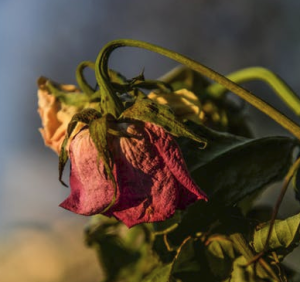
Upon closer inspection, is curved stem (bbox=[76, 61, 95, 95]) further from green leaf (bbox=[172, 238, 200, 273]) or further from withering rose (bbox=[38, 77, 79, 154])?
green leaf (bbox=[172, 238, 200, 273])

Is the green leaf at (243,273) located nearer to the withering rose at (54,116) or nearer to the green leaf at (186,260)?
the green leaf at (186,260)

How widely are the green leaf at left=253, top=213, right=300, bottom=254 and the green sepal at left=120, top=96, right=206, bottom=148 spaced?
10cm

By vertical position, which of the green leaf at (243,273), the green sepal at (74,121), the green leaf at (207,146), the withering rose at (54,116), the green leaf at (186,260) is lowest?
the green leaf at (243,273)

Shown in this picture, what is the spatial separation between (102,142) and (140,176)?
1.5 inches

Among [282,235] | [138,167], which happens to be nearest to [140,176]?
[138,167]

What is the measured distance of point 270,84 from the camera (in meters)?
0.60

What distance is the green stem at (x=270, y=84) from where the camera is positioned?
577 mm

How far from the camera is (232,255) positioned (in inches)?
22.3

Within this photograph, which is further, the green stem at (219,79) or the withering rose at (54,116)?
the withering rose at (54,116)

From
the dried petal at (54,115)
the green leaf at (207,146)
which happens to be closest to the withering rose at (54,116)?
the dried petal at (54,115)

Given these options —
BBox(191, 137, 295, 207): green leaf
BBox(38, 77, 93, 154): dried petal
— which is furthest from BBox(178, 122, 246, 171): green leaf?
BBox(38, 77, 93, 154): dried petal

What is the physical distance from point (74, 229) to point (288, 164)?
670mm

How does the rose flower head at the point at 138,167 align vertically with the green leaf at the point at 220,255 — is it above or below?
above

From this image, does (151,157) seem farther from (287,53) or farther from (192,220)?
(287,53)
